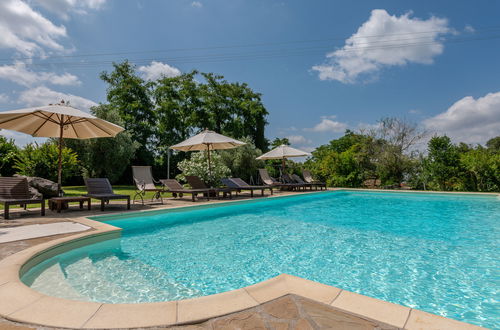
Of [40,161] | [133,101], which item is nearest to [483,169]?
[40,161]

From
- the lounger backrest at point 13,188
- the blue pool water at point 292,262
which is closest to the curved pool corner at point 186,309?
the blue pool water at point 292,262

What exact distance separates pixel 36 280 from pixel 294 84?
66.3 ft

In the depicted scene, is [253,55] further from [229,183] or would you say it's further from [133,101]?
[229,183]

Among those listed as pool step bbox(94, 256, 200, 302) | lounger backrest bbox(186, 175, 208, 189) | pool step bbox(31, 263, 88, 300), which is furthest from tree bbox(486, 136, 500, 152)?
pool step bbox(31, 263, 88, 300)

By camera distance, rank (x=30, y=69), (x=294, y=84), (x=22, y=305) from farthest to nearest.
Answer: (x=30, y=69) → (x=294, y=84) → (x=22, y=305)

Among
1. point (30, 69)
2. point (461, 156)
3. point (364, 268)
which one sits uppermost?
point (30, 69)

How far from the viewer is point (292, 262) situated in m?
3.91

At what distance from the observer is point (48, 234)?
4.18 metres

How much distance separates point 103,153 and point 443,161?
21.7 meters

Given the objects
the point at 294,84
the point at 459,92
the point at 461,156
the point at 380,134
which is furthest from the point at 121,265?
the point at 459,92

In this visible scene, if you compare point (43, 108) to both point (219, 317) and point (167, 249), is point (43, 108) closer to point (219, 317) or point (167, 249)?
point (167, 249)

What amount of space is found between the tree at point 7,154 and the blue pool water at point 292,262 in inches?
456

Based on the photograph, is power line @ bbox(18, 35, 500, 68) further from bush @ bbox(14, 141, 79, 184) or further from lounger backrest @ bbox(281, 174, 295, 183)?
bush @ bbox(14, 141, 79, 184)

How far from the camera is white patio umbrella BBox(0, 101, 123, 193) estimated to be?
6191mm
